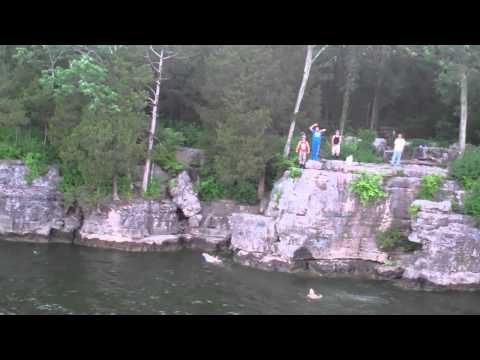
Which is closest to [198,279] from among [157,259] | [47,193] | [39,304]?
[157,259]

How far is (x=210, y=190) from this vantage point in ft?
87.0

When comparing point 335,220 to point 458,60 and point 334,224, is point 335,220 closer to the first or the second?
point 334,224

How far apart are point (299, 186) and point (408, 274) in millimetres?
6302

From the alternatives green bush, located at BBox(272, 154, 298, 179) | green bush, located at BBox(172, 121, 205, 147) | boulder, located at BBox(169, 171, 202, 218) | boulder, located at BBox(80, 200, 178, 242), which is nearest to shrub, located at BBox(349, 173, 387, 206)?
green bush, located at BBox(272, 154, 298, 179)

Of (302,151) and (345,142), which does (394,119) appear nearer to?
(345,142)

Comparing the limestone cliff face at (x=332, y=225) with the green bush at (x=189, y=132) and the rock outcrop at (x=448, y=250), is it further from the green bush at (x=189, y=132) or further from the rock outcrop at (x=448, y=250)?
the green bush at (x=189, y=132)

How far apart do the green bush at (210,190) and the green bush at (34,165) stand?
27.1 feet

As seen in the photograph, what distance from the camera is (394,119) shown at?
3847cm

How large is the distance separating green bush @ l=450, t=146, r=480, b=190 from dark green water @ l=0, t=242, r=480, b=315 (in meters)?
5.20

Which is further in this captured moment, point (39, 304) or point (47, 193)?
point (47, 193)

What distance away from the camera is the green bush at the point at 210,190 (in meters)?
26.4

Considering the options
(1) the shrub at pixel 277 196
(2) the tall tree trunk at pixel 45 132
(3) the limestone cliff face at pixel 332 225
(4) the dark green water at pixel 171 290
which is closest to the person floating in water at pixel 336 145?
(3) the limestone cliff face at pixel 332 225

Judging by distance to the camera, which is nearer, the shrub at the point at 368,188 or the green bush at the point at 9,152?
the shrub at the point at 368,188

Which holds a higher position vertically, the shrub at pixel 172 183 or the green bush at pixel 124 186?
the shrub at pixel 172 183
